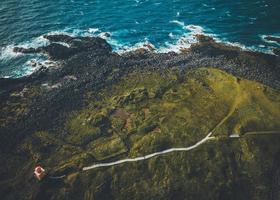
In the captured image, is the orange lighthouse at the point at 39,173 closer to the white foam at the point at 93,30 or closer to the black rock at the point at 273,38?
the white foam at the point at 93,30

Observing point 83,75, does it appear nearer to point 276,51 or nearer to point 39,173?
point 39,173

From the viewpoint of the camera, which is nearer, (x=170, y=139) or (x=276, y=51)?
(x=170, y=139)

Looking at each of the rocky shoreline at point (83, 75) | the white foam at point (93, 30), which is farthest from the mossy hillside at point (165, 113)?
the white foam at point (93, 30)

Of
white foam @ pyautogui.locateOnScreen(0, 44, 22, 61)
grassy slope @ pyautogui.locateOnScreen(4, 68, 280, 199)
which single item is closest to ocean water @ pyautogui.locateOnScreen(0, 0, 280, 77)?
white foam @ pyautogui.locateOnScreen(0, 44, 22, 61)

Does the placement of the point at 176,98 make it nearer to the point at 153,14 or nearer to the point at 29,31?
the point at 153,14

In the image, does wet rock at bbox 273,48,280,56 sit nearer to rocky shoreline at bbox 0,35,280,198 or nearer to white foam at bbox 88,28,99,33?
rocky shoreline at bbox 0,35,280,198

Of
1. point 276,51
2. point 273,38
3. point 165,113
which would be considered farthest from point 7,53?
point 273,38
